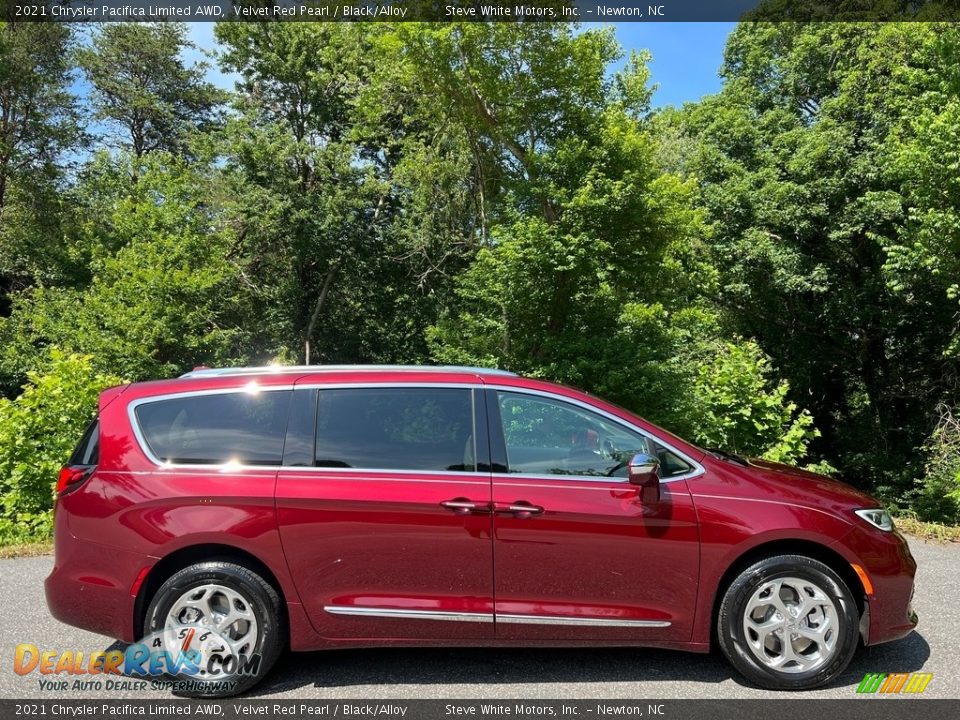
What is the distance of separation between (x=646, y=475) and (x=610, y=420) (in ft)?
1.38

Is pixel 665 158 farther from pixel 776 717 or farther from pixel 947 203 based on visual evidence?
pixel 776 717

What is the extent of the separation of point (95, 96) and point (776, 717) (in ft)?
109

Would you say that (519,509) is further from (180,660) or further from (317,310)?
(317,310)

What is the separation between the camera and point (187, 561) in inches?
145

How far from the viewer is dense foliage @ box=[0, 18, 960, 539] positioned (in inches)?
445

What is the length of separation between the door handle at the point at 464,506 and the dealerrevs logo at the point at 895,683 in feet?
7.06

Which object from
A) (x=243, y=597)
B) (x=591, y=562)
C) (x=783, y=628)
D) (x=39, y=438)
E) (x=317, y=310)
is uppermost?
(x=317, y=310)

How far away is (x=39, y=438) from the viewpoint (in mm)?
8422

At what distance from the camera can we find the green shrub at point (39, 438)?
8.20 metres

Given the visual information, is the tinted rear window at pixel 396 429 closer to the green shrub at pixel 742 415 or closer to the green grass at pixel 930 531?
the green grass at pixel 930 531

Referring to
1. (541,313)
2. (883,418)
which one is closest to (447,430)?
(541,313)

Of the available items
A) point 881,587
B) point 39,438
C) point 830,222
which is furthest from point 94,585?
point 830,222

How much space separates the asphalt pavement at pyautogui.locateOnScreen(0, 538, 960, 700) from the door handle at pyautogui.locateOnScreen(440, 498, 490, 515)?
3.03ft

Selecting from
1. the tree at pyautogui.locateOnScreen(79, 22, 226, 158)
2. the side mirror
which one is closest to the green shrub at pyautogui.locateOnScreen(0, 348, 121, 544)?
the side mirror
